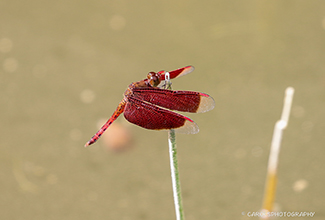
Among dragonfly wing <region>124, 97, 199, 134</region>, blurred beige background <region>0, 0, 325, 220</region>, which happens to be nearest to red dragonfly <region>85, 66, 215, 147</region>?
dragonfly wing <region>124, 97, 199, 134</region>

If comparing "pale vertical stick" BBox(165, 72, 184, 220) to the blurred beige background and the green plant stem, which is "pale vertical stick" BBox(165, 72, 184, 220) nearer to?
the green plant stem

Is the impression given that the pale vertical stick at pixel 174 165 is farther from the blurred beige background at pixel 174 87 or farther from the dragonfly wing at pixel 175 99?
the blurred beige background at pixel 174 87

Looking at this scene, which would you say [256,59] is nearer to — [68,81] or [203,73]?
[203,73]

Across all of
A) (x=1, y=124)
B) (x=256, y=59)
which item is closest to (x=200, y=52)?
(x=256, y=59)

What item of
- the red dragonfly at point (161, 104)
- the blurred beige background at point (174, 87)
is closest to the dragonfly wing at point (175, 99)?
the red dragonfly at point (161, 104)

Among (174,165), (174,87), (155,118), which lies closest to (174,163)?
(174,165)
